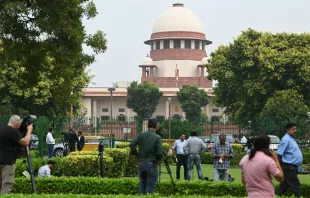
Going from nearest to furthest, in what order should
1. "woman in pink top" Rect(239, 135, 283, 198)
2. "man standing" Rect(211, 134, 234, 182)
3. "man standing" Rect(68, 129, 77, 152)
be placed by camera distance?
"woman in pink top" Rect(239, 135, 283, 198), "man standing" Rect(211, 134, 234, 182), "man standing" Rect(68, 129, 77, 152)

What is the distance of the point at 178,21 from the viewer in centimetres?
7994

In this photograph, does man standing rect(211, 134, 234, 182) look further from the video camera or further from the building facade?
the building facade

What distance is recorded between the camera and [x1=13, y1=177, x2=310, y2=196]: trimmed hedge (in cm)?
1191

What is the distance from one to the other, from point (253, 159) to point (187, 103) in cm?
5804

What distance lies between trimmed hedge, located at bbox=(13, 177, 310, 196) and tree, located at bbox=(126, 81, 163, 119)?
52.6 meters

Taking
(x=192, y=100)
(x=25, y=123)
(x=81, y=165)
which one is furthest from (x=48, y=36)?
(x=192, y=100)

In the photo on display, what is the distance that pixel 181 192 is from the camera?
11.9 metres

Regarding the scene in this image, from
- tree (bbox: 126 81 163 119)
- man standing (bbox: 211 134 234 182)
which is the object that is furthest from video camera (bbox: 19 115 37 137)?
tree (bbox: 126 81 163 119)

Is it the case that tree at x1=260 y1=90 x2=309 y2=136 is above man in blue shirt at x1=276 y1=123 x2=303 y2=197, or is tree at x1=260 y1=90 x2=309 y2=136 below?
above

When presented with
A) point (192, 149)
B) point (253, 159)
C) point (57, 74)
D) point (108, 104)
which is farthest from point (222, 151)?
point (108, 104)

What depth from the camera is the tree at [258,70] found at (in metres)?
37.4

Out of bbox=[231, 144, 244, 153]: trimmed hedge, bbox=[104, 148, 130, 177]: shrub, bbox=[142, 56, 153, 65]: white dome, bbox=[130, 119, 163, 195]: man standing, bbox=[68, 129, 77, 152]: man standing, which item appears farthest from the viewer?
bbox=[142, 56, 153, 65]: white dome

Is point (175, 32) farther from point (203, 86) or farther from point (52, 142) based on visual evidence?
point (52, 142)

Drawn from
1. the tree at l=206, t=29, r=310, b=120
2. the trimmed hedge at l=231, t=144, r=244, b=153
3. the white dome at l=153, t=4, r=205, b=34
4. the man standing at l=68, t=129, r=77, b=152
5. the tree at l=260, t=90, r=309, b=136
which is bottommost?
the trimmed hedge at l=231, t=144, r=244, b=153
